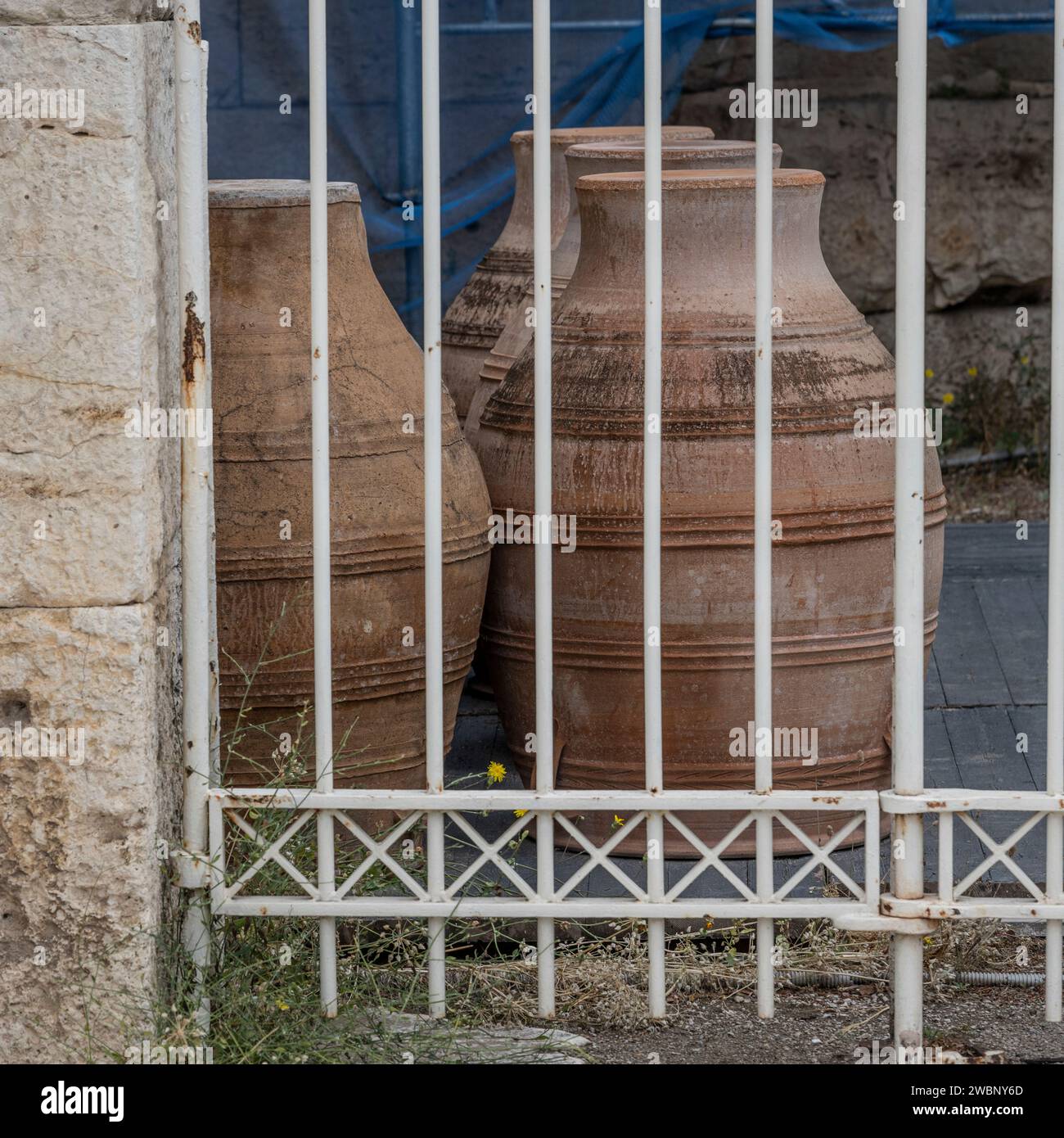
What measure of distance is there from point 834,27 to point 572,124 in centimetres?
107

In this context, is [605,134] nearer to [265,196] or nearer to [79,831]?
[265,196]

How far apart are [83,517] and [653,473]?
830 millimetres

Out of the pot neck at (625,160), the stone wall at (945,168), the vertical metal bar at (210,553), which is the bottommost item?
the vertical metal bar at (210,553)

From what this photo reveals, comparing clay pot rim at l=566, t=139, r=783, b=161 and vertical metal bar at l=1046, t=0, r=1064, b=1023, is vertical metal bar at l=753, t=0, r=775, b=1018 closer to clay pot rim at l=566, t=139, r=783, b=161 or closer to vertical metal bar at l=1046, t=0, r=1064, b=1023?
vertical metal bar at l=1046, t=0, r=1064, b=1023

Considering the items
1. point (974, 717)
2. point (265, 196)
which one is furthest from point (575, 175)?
point (974, 717)

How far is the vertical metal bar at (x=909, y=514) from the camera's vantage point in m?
2.42

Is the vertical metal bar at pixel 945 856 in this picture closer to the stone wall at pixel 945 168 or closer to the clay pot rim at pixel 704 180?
the clay pot rim at pixel 704 180

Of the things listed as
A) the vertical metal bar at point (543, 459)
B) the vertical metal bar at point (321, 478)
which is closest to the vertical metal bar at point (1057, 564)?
the vertical metal bar at point (543, 459)

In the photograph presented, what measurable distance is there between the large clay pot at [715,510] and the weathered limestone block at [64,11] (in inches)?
52.0

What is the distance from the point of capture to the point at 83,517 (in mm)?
2346

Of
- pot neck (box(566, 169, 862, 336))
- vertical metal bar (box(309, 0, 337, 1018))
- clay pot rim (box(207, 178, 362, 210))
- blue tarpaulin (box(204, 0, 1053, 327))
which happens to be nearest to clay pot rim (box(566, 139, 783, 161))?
pot neck (box(566, 169, 862, 336))

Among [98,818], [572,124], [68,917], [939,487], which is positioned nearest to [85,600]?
[98,818]

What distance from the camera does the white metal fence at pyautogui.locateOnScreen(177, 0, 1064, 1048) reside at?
2.44 metres

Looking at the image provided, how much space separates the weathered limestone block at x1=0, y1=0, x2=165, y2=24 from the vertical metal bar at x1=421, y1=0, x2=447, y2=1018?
1.41ft
